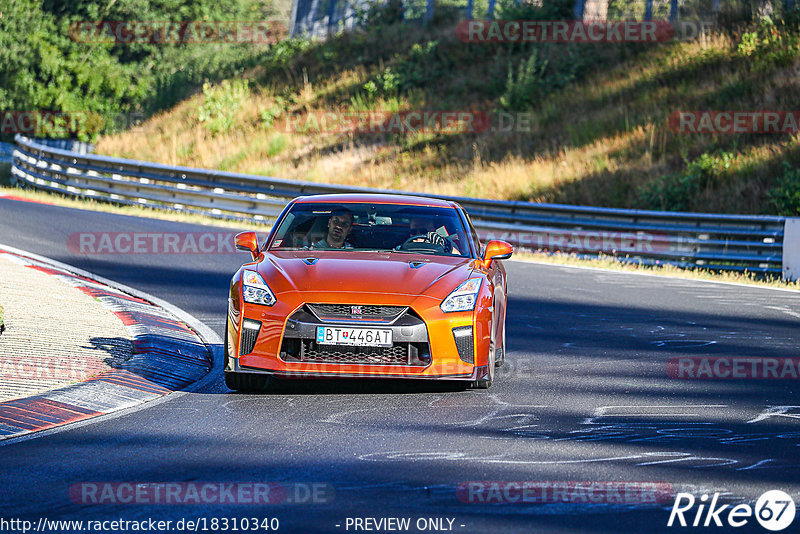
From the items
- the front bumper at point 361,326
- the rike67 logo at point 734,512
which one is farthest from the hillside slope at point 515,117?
the rike67 logo at point 734,512

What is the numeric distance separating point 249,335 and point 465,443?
2027 mm

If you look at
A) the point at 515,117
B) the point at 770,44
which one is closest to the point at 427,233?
the point at 770,44

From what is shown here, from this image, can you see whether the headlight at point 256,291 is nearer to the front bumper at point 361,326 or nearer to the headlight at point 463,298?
the front bumper at point 361,326

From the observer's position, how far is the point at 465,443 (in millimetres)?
6844

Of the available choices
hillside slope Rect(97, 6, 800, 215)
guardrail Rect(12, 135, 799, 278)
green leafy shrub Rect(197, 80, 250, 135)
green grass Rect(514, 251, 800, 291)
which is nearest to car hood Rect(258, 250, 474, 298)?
green grass Rect(514, 251, 800, 291)

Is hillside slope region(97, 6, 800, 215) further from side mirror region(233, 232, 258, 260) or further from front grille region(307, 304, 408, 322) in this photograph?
front grille region(307, 304, 408, 322)

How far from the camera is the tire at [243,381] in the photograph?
8383 millimetres

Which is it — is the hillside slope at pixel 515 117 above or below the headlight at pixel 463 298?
above

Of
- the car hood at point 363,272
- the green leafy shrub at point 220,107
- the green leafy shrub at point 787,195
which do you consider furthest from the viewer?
the green leafy shrub at point 220,107

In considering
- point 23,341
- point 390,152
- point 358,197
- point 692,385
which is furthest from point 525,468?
point 390,152

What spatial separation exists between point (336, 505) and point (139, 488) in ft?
3.37

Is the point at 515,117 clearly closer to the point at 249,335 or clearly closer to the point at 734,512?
the point at 249,335

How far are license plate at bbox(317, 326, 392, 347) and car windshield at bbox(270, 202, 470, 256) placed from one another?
1.38 metres

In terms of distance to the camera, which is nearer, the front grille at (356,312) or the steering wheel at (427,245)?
the front grille at (356,312)
